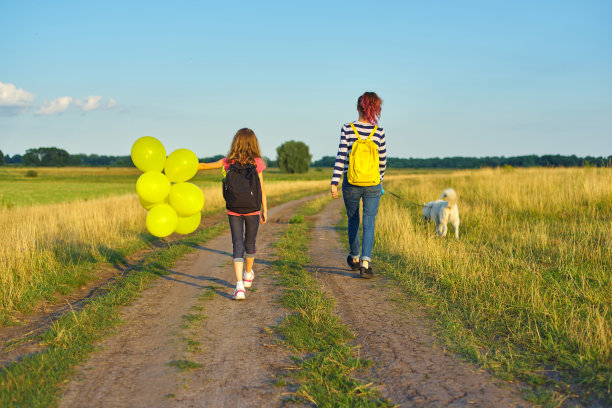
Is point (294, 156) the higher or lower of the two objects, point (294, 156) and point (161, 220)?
the higher

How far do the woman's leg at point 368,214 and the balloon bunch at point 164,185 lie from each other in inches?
101

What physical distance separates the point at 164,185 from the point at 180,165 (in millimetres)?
393

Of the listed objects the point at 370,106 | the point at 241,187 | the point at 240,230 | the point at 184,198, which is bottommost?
the point at 240,230

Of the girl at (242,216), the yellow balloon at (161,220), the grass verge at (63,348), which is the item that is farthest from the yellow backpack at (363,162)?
the grass verge at (63,348)

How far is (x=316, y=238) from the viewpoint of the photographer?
11.5 meters

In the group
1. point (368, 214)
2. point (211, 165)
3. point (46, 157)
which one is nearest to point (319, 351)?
point (368, 214)

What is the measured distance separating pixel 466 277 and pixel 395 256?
96.2 inches

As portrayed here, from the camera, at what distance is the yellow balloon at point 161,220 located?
6.37m

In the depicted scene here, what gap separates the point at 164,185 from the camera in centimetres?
645

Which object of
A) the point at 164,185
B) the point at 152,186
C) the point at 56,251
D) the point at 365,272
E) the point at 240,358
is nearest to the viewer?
the point at 240,358

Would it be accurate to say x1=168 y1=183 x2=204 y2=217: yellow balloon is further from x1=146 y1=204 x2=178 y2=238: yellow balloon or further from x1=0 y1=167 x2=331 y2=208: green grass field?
x1=0 y1=167 x2=331 y2=208: green grass field

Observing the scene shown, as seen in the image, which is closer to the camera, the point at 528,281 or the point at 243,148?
the point at 243,148

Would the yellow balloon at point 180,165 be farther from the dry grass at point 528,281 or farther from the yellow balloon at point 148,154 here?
the dry grass at point 528,281

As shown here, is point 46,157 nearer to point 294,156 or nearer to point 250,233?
point 294,156
